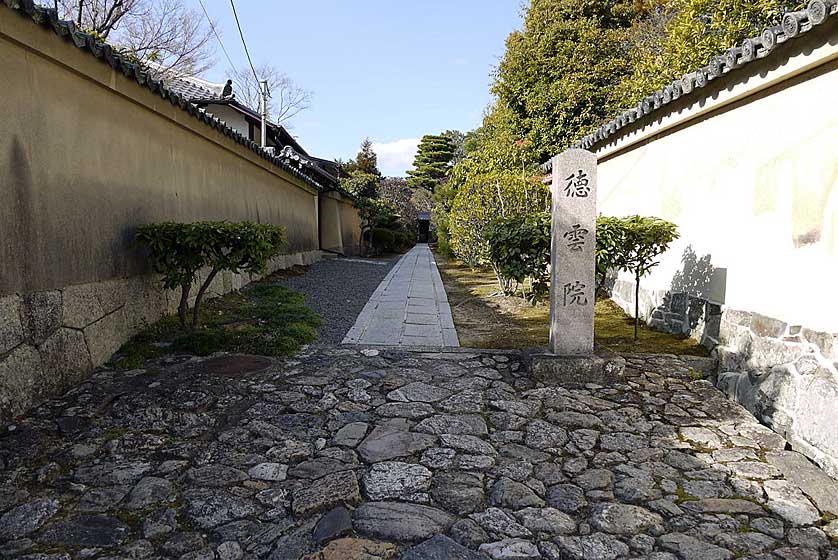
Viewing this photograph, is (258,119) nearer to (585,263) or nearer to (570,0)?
(570,0)

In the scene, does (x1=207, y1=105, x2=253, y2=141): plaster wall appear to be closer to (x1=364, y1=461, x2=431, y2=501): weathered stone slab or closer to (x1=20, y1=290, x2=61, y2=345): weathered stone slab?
(x1=20, y1=290, x2=61, y2=345): weathered stone slab

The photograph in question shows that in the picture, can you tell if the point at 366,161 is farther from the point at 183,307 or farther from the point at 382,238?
the point at 183,307

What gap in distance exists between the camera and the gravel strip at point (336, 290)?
7.69 metres

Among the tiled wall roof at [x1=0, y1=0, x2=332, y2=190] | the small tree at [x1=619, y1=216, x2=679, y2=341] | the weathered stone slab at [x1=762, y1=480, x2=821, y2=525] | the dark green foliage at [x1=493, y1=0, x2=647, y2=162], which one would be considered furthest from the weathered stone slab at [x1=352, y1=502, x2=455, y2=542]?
the dark green foliage at [x1=493, y1=0, x2=647, y2=162]

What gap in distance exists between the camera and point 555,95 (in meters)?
17.6

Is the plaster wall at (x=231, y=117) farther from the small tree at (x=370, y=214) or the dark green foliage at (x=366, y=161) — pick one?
the dark green foliage at (x=366, y=161)

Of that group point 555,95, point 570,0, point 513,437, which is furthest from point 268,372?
point 570,0

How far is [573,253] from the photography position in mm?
5574

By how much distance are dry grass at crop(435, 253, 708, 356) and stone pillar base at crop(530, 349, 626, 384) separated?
1.07 m

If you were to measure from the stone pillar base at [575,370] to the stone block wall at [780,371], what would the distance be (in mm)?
1202

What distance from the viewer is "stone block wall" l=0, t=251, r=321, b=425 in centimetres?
406

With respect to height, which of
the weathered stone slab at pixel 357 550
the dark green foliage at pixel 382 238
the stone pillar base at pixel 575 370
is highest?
the dark green foliage at pixel 382 238

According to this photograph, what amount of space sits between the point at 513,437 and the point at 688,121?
16.9 ft

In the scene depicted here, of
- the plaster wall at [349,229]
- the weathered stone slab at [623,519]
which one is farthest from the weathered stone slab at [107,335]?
the plaster wall at [349,229]
